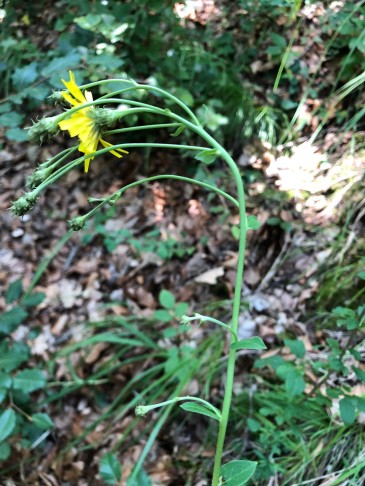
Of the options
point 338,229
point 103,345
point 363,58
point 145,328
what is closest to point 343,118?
point 363,58

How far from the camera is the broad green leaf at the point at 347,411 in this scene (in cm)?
122

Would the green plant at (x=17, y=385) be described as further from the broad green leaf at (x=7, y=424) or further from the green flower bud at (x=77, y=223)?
the green flower bud at (x=77, y=223)

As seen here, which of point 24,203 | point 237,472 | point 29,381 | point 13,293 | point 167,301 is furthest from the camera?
point 167,301

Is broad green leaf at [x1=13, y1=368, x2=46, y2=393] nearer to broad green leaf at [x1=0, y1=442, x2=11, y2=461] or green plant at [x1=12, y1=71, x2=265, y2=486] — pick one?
broad green leaf at [x1=0, y1=442, x2=11, y2=461]

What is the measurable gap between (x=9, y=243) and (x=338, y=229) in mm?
1697

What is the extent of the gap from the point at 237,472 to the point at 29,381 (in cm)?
94

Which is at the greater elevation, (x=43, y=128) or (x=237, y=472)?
(x=43, y=128)

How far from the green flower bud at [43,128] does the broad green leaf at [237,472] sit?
618 millimetres

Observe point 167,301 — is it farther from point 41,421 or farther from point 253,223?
point 253,223

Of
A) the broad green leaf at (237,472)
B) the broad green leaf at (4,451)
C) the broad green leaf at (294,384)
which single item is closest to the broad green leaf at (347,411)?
the broad green leaf at (294,384)

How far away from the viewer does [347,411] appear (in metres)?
1.23

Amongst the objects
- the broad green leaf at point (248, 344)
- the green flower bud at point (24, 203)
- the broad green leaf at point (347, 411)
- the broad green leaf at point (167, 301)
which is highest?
the green flower bud at point (24, 203)

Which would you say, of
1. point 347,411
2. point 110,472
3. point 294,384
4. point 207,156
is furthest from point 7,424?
point 207,156

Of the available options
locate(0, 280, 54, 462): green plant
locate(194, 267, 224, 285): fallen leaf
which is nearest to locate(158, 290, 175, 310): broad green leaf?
locate(194, 267, 224, 285): fallen leaf
